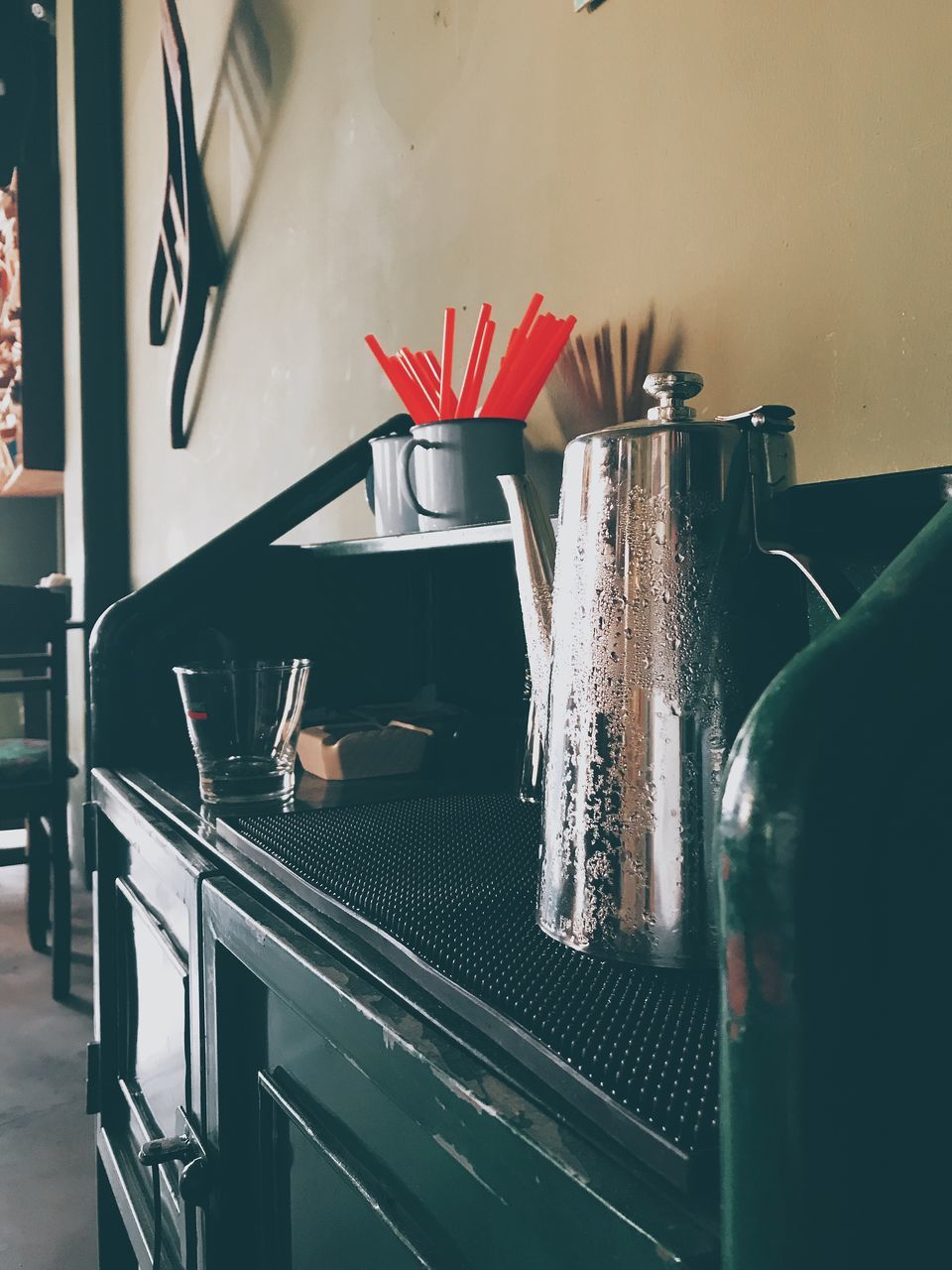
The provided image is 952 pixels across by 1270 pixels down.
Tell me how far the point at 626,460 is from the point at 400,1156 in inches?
15.9

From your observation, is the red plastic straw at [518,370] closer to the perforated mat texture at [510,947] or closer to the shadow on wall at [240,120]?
the perforated mat texture at [510,947]

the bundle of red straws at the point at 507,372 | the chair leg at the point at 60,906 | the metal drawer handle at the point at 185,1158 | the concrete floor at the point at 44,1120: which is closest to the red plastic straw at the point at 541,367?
the bundle of red straws at the point at 507,372

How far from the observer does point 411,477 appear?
118cm

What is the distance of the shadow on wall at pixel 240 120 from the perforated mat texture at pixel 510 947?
1.78 metres

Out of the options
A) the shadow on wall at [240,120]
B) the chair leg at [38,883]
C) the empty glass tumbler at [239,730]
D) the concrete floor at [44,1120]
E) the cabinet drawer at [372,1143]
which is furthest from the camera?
the chair leg at [38,883]

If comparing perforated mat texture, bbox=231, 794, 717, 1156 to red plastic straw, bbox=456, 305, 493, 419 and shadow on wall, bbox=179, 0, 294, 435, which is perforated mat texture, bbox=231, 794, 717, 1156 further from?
shadow on wall, bbox=179, 0, 294, 435

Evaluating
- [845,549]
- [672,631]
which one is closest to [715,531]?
[672,631]

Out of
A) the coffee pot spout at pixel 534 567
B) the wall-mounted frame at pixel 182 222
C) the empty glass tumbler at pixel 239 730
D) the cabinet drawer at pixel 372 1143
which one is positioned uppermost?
the wall-mounted frame at pixel 182 222

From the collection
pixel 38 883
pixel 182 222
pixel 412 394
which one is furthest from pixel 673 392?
pixel 38 883

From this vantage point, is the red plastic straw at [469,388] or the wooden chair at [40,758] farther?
the wooden chair at [40,758]

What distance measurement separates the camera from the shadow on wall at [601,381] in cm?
112

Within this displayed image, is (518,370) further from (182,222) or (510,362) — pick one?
(182,222)

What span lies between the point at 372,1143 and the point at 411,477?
0.74 m

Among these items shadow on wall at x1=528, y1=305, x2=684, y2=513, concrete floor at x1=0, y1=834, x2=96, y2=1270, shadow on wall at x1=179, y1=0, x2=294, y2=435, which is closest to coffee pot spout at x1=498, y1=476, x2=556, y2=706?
shadow on wall at x1=528, y1=305, x2=684, y2=513
